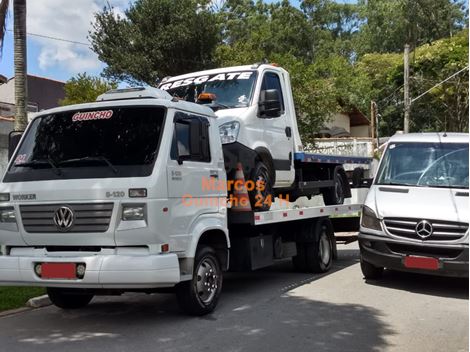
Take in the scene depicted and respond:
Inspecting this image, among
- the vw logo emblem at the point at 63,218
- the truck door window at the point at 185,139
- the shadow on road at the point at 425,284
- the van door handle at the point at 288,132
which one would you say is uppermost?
the van door handle at the point at 288,132

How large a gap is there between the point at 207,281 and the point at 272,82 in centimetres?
348

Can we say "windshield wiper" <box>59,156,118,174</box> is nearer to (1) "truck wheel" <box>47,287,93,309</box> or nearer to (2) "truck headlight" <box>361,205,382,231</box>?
(1) "truck wheel" <box>47,287,93,309</box>

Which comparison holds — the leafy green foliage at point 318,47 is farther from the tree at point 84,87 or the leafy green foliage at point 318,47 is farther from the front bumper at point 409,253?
the front bumper at point 409,253

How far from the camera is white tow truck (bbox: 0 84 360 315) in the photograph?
18.2 ft

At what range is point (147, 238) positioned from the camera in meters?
5.55

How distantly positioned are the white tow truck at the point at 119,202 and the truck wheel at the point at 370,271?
2666 millimetres

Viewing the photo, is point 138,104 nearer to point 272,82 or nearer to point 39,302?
point 272,82

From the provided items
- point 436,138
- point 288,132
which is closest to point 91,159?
point 288,132

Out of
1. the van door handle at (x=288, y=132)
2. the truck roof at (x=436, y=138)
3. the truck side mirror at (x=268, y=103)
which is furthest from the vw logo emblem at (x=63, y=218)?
the truck roof at (x=436, y=138)

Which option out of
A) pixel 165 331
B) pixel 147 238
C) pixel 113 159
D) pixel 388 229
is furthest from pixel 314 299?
pixel 113 159

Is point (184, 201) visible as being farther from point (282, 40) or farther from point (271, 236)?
point (282, 40)

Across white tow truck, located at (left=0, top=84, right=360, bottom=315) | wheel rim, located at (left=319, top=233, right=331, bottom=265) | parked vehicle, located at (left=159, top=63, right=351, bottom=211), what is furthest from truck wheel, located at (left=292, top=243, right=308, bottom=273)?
white tow truck, located at (left=0, top=84, right=360, bottom=315)

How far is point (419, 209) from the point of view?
297 inches

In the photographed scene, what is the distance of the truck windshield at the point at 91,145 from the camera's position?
579cm
